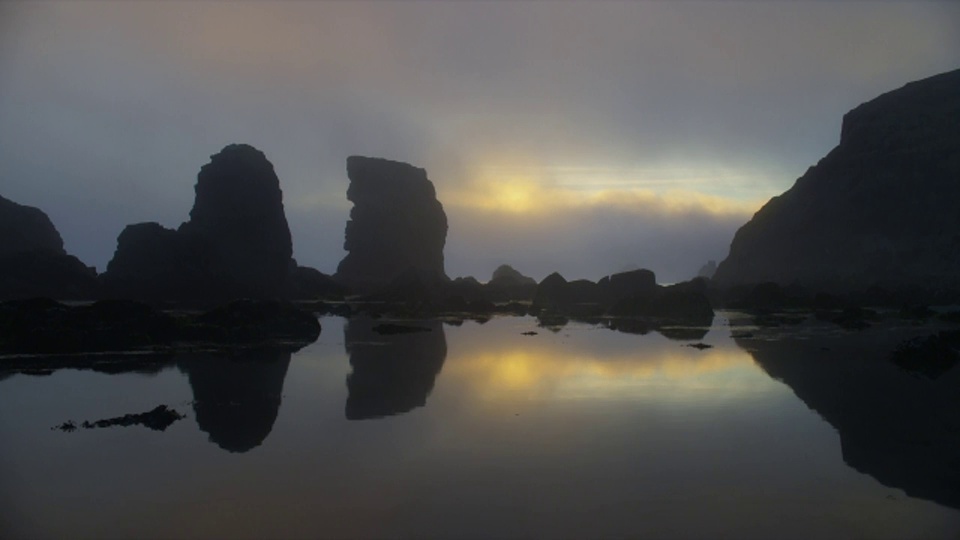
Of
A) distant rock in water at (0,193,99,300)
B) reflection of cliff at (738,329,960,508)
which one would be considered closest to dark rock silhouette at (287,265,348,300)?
distant rock in water at (0,193,99,300)

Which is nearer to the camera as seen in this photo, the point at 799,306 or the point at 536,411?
the point at 536,411

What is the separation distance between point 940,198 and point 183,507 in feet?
399

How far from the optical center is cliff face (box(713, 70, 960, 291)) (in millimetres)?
101438

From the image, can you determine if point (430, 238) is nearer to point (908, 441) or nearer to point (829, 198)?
point (829, 198)

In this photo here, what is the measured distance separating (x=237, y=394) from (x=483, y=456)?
10.3m

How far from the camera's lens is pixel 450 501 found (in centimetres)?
1055

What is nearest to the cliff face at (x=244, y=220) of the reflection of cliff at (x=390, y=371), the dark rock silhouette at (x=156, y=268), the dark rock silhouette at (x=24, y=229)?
the dark rock silhouette at (x=156, y=268)

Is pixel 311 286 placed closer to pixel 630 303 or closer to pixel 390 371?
pixel 630 303

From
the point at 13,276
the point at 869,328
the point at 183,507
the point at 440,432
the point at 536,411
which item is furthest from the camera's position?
the point at 13,276

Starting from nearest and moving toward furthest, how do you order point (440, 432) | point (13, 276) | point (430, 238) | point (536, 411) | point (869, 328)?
1. point (440, 432)
2. point (536, 411)
3. point (869, 328)
4. point (13, 276)
5. point (430, 238)

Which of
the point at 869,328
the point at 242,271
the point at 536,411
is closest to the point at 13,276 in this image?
the point at 242,271

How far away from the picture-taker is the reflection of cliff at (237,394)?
15281 mm

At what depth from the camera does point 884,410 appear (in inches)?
703

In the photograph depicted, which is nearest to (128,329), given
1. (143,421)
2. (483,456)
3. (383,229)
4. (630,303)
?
(143,421)
